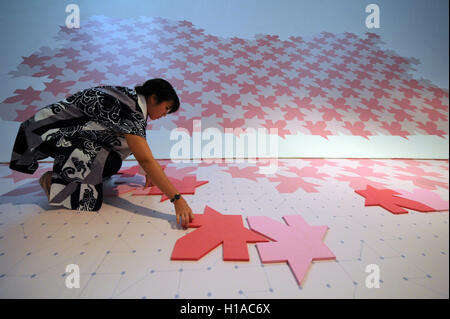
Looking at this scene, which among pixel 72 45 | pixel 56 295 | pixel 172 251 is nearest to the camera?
pixel 56 295

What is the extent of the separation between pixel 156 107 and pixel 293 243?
3.23 ft

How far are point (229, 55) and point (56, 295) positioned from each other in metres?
3.17

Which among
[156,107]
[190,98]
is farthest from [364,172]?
[190,98]

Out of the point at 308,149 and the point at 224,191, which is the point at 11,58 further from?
the point at 308,149

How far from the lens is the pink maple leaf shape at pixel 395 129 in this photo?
9.15ft

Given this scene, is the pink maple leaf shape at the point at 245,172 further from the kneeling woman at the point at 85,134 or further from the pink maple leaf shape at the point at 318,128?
the pink maple leaf shape at the point at 318,128

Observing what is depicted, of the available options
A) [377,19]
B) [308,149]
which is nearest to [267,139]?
[308,149]

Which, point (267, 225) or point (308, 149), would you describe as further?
point (308, 149)

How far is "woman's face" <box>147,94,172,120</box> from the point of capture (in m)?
1.08

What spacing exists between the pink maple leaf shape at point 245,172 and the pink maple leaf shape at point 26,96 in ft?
8.30

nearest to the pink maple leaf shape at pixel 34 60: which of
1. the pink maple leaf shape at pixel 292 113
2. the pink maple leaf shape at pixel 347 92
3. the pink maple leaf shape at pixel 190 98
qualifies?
the pink maple leaf shape at pixel 190 98

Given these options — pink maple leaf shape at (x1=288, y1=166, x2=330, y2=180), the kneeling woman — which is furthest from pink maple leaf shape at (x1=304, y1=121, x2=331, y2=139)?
the kneeling woman

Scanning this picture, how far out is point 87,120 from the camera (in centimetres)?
116

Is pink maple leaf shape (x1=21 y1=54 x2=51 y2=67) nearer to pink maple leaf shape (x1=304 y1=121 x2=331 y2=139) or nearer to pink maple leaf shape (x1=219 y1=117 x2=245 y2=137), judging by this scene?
pink maple leaf shape (x1=219 y1=117 x2=245 y2=137)
